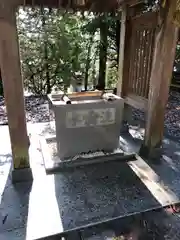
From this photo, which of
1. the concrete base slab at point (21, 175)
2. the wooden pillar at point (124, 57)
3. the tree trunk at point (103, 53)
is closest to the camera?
the concrete base slab at point (21, 175)

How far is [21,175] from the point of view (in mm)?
2488

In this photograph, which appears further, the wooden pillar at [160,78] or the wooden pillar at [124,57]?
the wooden pillar at [124,57]

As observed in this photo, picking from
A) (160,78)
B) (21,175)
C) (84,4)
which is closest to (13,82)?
(21,175)

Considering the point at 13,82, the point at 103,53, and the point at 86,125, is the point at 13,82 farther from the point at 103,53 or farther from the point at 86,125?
the point at 103,53

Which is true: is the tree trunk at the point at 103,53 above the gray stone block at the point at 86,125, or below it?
above

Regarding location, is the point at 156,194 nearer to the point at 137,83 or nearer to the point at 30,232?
the point at 30,232

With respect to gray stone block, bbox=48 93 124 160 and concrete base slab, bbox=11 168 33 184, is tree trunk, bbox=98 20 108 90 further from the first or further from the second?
concrete base slab, bbox=11 168 33 184

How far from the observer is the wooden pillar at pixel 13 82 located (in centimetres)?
198

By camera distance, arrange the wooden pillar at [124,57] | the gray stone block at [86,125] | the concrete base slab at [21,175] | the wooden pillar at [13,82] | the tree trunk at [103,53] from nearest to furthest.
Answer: the wooden pillar at [13,82], the concrete base slab at [21,175], the gray stone block at [86,125], the wooden pillar at [124,57], the tree trunk at [103,53]

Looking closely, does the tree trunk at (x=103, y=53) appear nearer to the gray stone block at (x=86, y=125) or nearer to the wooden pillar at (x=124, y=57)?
the wooden pillar at (x=124, y=57)

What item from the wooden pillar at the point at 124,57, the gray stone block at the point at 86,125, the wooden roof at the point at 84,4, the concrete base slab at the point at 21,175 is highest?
the wooden roof at the point at 84,4

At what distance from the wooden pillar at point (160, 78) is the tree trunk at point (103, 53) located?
4.06 meters

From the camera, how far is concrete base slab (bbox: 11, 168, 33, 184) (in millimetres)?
2469

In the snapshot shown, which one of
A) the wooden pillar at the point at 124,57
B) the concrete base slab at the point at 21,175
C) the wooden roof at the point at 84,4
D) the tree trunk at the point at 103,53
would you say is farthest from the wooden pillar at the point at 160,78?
the tree trunk at the point at 103,53
